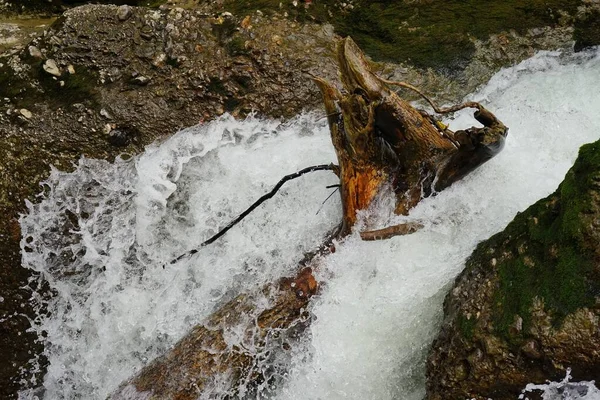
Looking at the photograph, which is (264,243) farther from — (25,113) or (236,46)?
(25,113)

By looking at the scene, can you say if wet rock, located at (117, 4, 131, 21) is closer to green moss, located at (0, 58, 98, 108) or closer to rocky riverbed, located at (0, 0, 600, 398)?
rocky riverbed, located at (0, 0, 600, 398)

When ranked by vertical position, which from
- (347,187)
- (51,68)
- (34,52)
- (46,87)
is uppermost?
(34,52)

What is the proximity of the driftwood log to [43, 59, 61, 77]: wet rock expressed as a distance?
257cm

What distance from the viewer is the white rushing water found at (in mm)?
3518

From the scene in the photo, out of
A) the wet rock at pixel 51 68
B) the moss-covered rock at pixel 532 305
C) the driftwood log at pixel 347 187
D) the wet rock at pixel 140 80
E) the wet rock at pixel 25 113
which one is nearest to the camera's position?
the moss-covered rock at pixel 532 305

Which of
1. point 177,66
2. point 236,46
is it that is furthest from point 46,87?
point 236,46

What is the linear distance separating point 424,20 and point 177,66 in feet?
8.30

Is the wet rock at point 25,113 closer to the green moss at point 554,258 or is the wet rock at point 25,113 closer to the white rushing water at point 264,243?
the white rushing water at point 264,243

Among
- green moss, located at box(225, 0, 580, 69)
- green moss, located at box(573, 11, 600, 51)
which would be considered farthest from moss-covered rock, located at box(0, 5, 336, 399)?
green moss, located at box(573, 11, 600, 51)

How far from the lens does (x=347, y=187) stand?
3699mm

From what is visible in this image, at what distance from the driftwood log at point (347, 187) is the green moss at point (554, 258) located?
75 centimetres

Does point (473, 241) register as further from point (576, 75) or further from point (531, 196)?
point (576, 75)

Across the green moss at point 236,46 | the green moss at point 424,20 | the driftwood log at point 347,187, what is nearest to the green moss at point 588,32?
the green moss at point 424,20

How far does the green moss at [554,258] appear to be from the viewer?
2.54 metres
